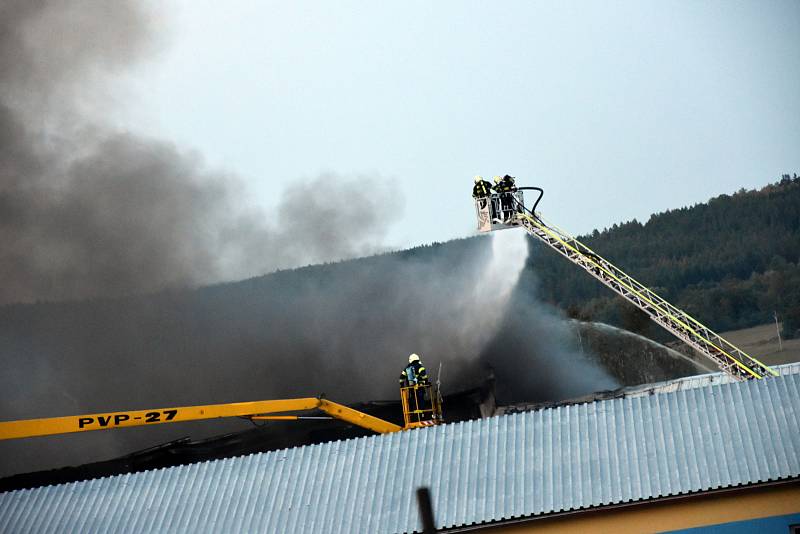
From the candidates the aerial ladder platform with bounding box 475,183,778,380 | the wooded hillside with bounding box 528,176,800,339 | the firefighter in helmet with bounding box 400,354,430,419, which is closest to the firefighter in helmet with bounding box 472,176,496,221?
the aerial ladder platform with bounding box 475,183,778,380

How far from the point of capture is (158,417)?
32.4 metres

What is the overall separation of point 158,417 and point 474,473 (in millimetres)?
11037

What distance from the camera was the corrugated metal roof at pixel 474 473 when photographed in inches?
947

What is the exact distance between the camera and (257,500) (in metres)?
26.5

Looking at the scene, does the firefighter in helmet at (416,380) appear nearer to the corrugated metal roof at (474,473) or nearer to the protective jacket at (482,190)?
the protective jacket at (482,190)

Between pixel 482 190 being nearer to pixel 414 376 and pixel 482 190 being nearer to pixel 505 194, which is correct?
pixel 505 194

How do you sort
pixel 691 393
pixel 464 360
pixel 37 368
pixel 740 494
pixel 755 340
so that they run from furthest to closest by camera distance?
pixel 755 340 → pixel 464 360 → pixel 37 368 → pixel 691 393 → pixel 740 494

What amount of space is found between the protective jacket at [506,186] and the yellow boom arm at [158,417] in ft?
28.4

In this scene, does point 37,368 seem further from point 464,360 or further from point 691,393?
point 691,393

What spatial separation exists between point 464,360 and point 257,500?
1157 inches

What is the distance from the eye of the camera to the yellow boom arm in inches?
1187

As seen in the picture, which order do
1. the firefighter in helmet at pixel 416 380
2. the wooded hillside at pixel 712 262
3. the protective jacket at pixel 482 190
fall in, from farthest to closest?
1. the wooded hillside at pixel 712 262
2. the protective jacket at pixel 482 190
3. the firefighter in helmet at pixel 416 380

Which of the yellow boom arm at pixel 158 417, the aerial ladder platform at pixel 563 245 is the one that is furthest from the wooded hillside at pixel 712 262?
the yellow boom arm at pixel 158 417

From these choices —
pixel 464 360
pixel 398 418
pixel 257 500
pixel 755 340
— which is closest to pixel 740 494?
pixel 257 500
